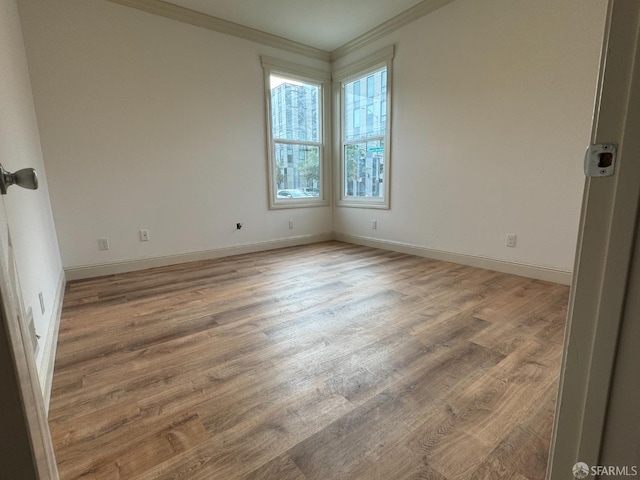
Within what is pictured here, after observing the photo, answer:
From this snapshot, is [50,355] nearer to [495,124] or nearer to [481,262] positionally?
[481,262]

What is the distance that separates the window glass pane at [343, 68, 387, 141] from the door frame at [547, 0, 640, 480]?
3780 millimetres

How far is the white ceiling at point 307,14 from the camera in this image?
3.24 m

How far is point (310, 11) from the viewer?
11.1 ft

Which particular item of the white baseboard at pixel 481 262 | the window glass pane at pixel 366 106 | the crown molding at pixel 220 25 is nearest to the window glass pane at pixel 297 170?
the window glass pane at pixel 366 106

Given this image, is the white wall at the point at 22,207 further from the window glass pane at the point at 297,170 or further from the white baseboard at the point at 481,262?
the white baseboard at the point at 481,262

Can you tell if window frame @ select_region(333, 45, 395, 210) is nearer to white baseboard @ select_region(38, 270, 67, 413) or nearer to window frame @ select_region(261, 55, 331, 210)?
window frame @ select_region(261, 55, 331, 210)

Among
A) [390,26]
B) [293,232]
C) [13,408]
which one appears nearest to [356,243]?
[293,232]

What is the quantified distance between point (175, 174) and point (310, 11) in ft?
7.71

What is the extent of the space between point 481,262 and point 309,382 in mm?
2566

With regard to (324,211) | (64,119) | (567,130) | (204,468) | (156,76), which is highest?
(156,76)

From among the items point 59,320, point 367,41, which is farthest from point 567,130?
point 59,320

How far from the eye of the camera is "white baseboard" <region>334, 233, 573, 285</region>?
277 cm

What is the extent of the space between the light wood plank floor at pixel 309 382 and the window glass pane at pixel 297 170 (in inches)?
84.5

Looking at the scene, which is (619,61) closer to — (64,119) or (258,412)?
(258,412)
